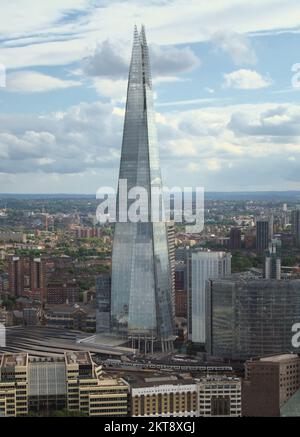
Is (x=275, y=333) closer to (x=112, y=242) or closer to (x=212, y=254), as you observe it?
(x=212, y=254)

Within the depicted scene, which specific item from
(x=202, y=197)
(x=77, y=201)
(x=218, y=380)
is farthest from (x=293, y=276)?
(x=218, y=380)

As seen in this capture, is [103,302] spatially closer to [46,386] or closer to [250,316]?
[250,316]

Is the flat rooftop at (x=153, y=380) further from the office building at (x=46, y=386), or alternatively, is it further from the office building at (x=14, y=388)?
the office building at (x=14, y=388)

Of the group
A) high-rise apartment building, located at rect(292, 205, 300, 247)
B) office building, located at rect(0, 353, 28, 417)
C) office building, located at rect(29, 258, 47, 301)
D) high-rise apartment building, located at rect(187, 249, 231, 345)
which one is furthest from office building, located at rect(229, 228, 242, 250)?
office building, located at rect(0, 353, 28, 417)

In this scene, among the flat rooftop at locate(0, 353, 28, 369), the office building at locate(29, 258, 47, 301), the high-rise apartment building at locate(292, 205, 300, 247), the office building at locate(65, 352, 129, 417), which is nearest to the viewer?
the office building at locate(65, 352, 129, 417)

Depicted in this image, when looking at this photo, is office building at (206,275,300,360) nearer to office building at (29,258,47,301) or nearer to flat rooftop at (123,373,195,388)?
flat rooftop at (123,373,195,388)

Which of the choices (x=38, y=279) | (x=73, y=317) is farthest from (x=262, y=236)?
(x=38, y=279)
